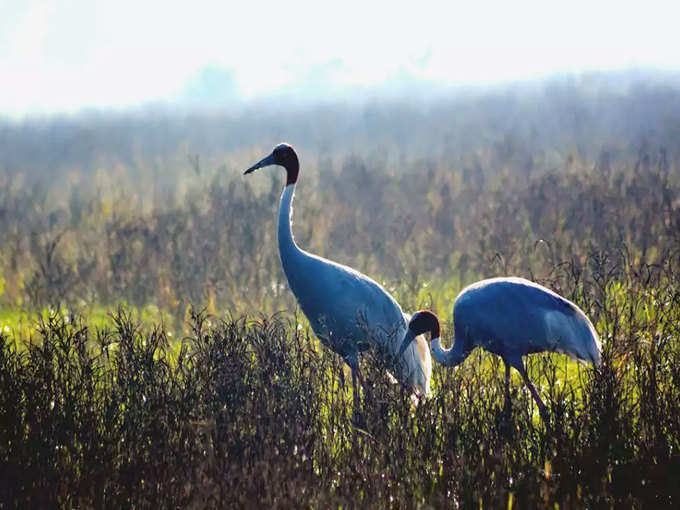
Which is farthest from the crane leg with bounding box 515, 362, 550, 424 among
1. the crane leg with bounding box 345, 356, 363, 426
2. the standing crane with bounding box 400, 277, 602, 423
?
the crane leg with bounding box 345, 356, 363, 426

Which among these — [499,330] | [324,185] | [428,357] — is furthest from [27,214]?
[499,330]

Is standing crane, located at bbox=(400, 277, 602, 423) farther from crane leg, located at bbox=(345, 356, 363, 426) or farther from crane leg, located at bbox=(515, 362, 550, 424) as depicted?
crane leg, located at bbox=(345, 356, 363, 426)

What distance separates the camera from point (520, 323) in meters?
5.69

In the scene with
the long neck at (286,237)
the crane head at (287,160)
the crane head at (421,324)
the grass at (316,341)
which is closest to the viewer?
the grass at (316,341)

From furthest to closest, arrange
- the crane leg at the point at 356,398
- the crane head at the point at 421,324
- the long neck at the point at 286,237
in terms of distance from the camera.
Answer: the long neck at the point at 286,237 → the crane head at the point at 421,324 → the crane leg at the point at 356,398

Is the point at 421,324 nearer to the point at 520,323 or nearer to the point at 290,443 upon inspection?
the point at 520,323

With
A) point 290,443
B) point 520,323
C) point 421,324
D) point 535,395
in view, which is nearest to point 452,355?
point 421,324

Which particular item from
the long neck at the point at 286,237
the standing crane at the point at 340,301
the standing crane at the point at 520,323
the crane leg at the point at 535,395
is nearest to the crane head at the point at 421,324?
the standing crane at the point at 340,301

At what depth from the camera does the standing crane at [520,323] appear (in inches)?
224

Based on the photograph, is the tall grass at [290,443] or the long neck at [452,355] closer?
the tall grass at [290,443]

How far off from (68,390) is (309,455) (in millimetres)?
1335

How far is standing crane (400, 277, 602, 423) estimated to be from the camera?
5688 millimetres

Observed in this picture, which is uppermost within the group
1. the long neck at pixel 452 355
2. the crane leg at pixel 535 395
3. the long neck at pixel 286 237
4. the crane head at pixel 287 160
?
the crane head at pixel 287 160

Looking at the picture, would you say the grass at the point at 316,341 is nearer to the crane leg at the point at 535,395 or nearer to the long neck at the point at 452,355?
the crane leg at the point at 535,395
